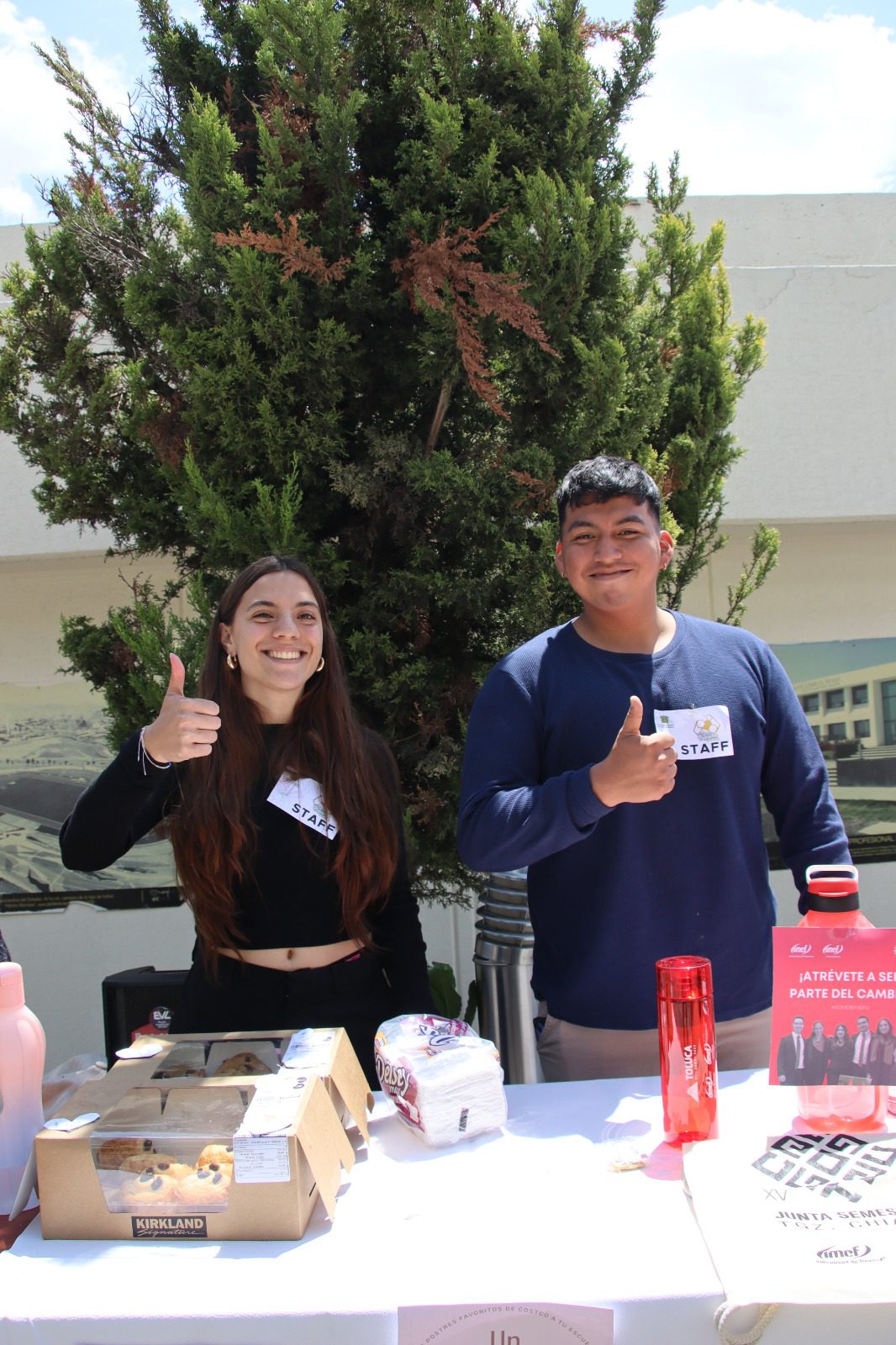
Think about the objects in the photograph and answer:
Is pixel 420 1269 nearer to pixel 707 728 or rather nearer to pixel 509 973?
pixel 707 728

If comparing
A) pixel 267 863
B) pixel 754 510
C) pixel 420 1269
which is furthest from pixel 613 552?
pixel 754 510

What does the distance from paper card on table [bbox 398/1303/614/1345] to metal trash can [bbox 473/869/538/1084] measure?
5.42 feet

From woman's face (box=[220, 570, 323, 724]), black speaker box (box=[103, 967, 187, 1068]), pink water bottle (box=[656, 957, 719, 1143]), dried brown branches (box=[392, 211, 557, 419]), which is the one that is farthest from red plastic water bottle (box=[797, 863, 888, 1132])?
black speaker box (box=[103, 967, 187, 1068])

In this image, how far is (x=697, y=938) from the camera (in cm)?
197

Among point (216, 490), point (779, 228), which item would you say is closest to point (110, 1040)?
point (216, 490)

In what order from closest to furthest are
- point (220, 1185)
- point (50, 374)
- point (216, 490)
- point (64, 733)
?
1. point (220, 1185)
2. point (216, 490)
3. point (50, 374)
4. point (64, 733)

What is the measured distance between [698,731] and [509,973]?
115 centimetres

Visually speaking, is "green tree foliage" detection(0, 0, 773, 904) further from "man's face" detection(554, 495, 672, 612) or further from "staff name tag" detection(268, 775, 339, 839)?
"staff name tag" detection(268, 775, 339, 839)

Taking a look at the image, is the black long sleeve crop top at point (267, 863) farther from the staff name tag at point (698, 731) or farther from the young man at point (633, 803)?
the staff name tag at point (698, 731)

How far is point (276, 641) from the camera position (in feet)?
7.05

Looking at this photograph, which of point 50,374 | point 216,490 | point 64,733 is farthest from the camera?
point 64,733

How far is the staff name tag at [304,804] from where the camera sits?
2049 millimetres

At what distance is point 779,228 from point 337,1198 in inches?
228

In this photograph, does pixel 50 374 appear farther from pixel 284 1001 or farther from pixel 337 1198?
pixel 337 1198
